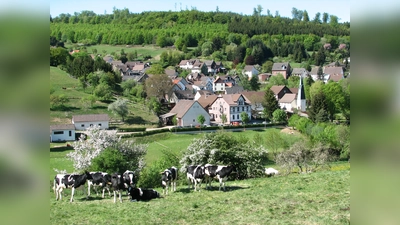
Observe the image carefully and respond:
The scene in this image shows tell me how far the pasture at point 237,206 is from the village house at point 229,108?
37939 millimetres

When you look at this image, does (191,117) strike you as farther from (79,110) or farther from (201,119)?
(79,110)

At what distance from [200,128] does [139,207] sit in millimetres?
34402

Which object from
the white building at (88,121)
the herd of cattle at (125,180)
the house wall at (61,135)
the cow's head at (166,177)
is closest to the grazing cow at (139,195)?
the herd of cattle at (125,180)

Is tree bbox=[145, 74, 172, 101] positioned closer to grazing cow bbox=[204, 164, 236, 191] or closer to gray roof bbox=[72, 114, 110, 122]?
gray roof bbox=[72, 114, 110, 122]

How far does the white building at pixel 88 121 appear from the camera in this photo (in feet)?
135

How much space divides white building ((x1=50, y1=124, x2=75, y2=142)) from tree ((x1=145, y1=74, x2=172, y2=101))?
2068cm

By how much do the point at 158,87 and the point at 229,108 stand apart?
13196 millimetres

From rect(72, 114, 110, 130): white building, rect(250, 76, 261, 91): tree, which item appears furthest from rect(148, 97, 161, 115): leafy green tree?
rect(250, 76, 261, 91): tree

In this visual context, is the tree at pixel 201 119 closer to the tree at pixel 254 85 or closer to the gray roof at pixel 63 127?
the gray roof at pixel 63 127

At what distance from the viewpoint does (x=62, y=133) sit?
38.5 meters

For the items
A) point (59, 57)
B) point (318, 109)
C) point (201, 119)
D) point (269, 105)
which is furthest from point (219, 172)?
point (59, 57)

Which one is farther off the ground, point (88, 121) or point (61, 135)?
point (88, 121)

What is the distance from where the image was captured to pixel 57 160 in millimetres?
30422
